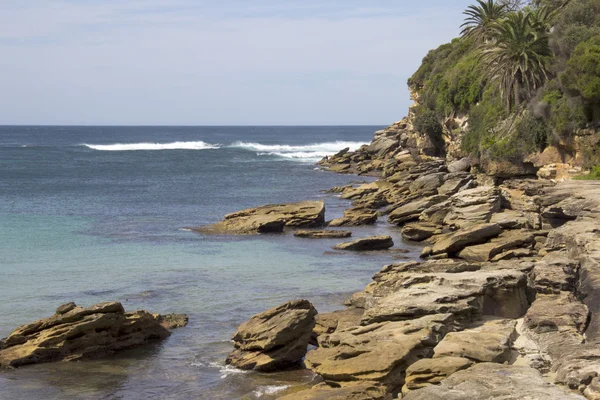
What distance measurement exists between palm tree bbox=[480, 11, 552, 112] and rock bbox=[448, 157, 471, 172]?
20.5 ft

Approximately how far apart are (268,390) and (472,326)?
5.16m

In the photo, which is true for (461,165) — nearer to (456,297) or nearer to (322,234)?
(322,234)

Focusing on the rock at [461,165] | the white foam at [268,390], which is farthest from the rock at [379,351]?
the rock at [461,165]

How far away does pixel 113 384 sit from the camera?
61.7 ft

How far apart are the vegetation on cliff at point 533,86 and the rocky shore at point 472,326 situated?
404 inches

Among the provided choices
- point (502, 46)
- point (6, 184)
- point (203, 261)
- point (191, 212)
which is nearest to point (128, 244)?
point (203, 261)

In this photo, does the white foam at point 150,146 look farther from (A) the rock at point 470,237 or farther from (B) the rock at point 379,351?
(B) the rock at point 379,351

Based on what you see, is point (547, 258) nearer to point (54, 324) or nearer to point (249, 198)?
point (54, 324)

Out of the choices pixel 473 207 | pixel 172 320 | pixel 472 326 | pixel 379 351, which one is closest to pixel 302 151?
pixel 473 207

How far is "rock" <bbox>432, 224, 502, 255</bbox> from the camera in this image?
3131 cm

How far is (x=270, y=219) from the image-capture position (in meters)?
42.4

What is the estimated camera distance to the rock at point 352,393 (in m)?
15.4

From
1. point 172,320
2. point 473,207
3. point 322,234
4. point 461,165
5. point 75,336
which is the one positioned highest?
point 461,165

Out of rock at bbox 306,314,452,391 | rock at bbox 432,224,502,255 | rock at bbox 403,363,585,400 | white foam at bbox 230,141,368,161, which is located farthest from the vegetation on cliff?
white foam at bbox 230,141,368,161
